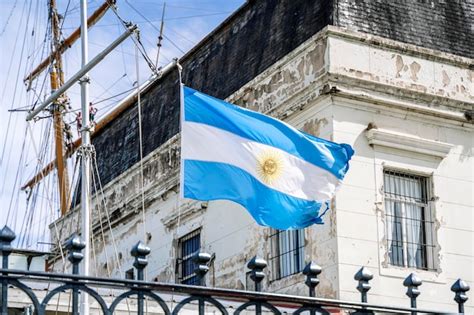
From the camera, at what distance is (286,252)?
21.8 m

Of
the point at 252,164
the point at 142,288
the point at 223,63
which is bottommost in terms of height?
the point at 142,288

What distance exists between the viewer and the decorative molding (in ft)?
70.1

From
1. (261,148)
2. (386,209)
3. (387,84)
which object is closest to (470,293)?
(386,209)

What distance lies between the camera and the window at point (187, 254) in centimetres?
2520

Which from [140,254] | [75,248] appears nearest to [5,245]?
[75,248]

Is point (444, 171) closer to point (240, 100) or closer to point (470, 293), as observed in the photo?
point (470, 293)

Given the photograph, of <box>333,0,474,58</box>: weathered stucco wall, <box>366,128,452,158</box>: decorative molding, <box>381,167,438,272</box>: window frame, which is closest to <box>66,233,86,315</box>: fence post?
<box>381,167,438,272</box>: window frame

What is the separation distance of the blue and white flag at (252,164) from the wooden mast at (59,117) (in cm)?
2086

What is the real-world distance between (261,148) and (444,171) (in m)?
10.7

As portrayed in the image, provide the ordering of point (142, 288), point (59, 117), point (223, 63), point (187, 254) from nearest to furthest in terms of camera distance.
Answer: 1. point (142, 288)
2. point (187, 254)
3. point (223, 63)
4. point (59, 117)

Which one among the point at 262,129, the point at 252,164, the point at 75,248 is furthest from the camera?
the point at 262,129

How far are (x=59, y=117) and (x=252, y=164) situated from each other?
77.0 feet

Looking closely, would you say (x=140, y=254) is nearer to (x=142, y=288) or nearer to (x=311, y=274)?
(x=142, y=288)

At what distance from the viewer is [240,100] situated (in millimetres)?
23750
